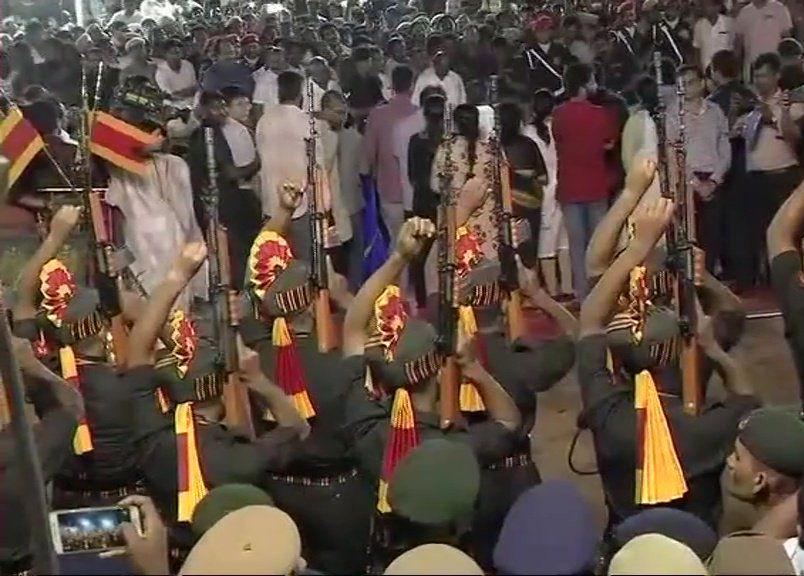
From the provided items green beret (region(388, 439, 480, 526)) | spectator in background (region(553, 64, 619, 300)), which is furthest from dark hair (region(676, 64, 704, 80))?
green beret (region(388, 439, 480, 526))

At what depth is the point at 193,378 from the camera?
2545mm

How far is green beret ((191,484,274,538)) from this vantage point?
2.00 metres

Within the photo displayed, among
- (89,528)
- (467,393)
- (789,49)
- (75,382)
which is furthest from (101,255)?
(789,49)

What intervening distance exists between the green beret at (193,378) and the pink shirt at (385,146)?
307cm

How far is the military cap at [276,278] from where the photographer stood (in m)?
2.96

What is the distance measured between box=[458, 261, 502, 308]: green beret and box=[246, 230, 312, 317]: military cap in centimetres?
37

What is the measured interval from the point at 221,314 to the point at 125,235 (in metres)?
1.72

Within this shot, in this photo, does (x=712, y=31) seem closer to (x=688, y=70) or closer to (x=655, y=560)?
(x=688, y=70)

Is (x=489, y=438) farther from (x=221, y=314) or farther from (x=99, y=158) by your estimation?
(x=99, y=158)

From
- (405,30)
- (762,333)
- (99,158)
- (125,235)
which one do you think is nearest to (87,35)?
(405,30)

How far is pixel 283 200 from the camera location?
10.1 feet

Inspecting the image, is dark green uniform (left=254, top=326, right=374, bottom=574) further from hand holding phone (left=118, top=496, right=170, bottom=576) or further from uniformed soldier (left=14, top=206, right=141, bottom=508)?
hand holding phone (left=118, top=496, right=170, bottom=576)

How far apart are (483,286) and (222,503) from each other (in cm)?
Result: 130

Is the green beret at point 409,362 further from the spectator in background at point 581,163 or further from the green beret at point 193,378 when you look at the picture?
the spectator in background at point 581,163
